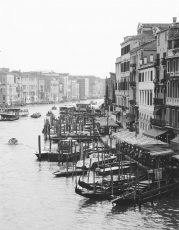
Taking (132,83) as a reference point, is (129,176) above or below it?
below

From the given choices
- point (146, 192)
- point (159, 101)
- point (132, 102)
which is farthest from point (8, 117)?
point (146, 192)

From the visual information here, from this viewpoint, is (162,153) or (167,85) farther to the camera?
(167,85)

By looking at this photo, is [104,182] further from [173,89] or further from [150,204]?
[173,89]

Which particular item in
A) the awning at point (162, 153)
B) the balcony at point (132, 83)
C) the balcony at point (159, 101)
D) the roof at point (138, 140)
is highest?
the balcony at point (132, 83)

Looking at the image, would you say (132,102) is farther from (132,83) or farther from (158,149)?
(158,149)

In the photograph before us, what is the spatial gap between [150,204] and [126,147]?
26.5 ft

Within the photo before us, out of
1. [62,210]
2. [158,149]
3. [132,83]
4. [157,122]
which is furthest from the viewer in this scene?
[132,83]

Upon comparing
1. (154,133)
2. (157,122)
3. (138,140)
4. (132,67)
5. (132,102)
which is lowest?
(138,140)

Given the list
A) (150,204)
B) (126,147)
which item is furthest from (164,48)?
(150,204)

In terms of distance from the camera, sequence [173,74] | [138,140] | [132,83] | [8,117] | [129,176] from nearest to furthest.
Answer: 1. [129,176]
2. [138,140]
3. [173,74]
4. [132,83]
5. [8,117]

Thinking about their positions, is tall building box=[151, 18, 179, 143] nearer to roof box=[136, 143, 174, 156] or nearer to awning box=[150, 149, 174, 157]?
roof box=[136, 143, 174, 156]

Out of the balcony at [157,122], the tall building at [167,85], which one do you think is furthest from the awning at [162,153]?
the balcony at [157,122]

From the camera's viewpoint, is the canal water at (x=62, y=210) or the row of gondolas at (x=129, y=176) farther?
the row of gondolas at (x=129, y=176)

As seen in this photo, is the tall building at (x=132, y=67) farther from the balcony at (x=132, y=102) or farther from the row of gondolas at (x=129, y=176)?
the row of gondolas at (x=129, y=176)
